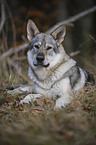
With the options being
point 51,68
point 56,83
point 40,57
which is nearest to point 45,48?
point 40,57

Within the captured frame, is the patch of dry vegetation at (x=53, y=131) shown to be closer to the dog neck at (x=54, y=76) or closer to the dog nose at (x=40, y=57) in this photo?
the dog neck at (x=54, y=76)

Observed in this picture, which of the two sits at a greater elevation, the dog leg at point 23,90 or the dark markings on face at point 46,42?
the dark markings on face at point 46,42

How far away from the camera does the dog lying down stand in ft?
9.48

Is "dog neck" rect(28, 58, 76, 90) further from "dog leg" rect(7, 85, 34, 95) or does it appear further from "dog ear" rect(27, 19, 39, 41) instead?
"dog ear" rect(27, 19, 39, 41)

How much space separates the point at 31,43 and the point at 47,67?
24.2 inches

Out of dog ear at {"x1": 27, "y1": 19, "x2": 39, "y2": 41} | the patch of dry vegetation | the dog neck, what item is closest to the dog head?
dog ear at {"x1": 27, "y1": 19, "x2": 39, "y2": 41}

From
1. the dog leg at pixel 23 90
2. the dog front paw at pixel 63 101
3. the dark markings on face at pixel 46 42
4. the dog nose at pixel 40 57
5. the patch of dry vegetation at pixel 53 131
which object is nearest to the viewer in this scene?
the patch of dry vegetation at pixel 53 131

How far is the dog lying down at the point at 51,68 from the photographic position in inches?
114

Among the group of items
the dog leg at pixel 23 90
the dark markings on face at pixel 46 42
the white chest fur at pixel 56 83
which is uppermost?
the dark markings on face at pixel 46 42

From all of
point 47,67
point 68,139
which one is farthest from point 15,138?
point 47,67

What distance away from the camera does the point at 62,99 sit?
2693 millimetres

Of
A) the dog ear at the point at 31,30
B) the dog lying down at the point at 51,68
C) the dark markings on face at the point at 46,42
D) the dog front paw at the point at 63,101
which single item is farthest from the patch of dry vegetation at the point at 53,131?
the dog ear at the point at 31,30

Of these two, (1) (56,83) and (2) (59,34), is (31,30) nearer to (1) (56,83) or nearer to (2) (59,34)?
(2) (59,34)

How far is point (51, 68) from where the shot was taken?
10.0ft
